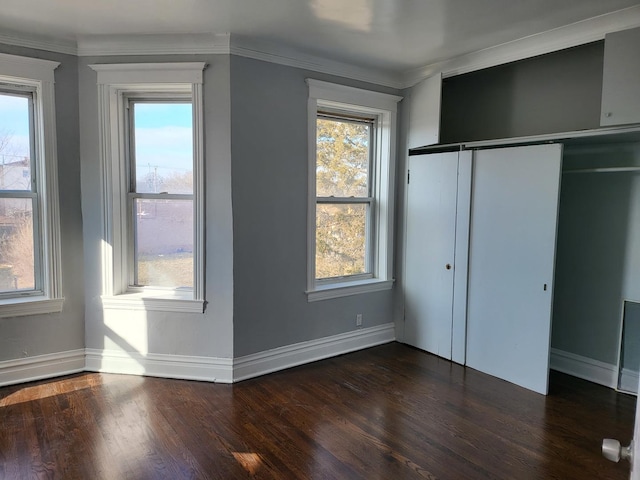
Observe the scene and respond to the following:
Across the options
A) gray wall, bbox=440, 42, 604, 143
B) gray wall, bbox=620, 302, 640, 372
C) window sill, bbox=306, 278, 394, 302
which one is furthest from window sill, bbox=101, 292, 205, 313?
gray wall, bbox=620, 302, 640, 372

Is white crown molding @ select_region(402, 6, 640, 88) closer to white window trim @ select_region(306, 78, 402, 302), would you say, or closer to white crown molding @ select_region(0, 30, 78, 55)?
white window trim @ select_region(306, 78, 402, 302)

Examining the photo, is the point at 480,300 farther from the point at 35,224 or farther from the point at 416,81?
the point at 35,224

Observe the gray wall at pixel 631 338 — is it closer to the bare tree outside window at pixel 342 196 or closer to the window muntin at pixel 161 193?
the bare tree outside window at pixel 342 196

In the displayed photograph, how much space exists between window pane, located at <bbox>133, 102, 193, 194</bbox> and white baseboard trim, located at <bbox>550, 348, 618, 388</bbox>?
331 centimetres

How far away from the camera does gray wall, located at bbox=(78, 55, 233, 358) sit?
3.20m

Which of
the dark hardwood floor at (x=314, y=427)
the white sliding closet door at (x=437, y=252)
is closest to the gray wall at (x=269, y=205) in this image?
the dark hardwood floor at (x=314, y=427)

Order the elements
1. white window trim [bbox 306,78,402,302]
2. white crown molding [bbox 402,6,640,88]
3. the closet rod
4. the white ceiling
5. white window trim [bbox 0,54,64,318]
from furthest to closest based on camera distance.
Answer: white window trim [bbox 306,78,402,302], white window trim [bbox 0,54,64,318], the closet rod, white crown molding [bbox 402,6,640,88], the white ceiling

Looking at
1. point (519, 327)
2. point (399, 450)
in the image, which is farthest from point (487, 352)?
point (399, 450)

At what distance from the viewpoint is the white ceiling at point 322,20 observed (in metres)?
2.61

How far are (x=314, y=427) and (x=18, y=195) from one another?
106 inches

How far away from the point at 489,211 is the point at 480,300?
0.73m

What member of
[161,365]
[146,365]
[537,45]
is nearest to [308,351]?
[161,365]

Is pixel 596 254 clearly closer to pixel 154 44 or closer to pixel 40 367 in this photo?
pixel 154 44

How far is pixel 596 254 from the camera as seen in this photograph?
11.1 feet
